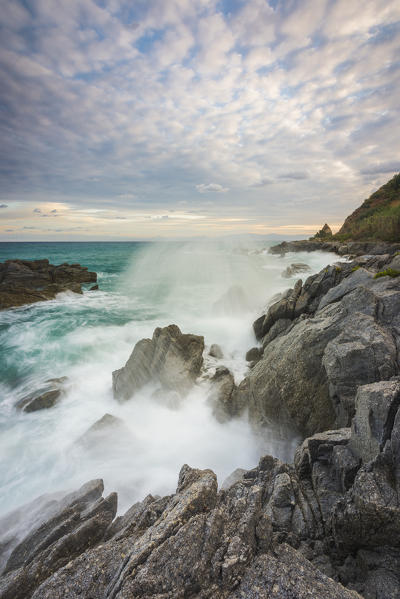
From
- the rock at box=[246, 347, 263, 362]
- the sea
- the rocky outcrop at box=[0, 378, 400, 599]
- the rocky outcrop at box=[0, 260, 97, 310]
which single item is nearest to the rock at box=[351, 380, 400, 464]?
the rocky outcrop at box=[0, 378, 400, 599]

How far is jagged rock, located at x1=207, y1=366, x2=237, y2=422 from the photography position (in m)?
13.3

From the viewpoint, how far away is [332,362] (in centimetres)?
854

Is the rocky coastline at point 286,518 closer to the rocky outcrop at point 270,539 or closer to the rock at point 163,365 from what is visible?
the rocky outcrop at point 270,539

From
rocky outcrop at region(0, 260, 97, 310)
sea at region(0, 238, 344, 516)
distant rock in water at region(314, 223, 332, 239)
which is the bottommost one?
sea at region(0, 238, 344, 516)

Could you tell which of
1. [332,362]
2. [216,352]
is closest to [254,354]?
[216,352]

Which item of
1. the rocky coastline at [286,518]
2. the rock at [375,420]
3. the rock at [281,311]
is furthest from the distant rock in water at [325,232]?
A: the rock at [375,420]

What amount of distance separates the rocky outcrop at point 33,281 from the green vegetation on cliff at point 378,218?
6223 cm

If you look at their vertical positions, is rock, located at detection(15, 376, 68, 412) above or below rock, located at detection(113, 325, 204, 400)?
below

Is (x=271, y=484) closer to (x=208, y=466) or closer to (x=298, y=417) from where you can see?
(x=298, y=417)

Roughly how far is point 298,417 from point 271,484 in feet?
13.1

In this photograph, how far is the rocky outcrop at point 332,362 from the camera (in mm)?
8023

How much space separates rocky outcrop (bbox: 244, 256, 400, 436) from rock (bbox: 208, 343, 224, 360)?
18.7ft

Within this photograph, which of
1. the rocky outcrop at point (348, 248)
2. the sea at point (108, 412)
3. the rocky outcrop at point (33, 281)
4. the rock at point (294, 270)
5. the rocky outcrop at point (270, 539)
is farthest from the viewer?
the rock at point (294, 270)

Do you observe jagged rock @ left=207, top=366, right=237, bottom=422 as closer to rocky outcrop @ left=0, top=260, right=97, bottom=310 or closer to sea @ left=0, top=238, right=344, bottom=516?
sea @ left=0, top=238, right=344, bottom=516
